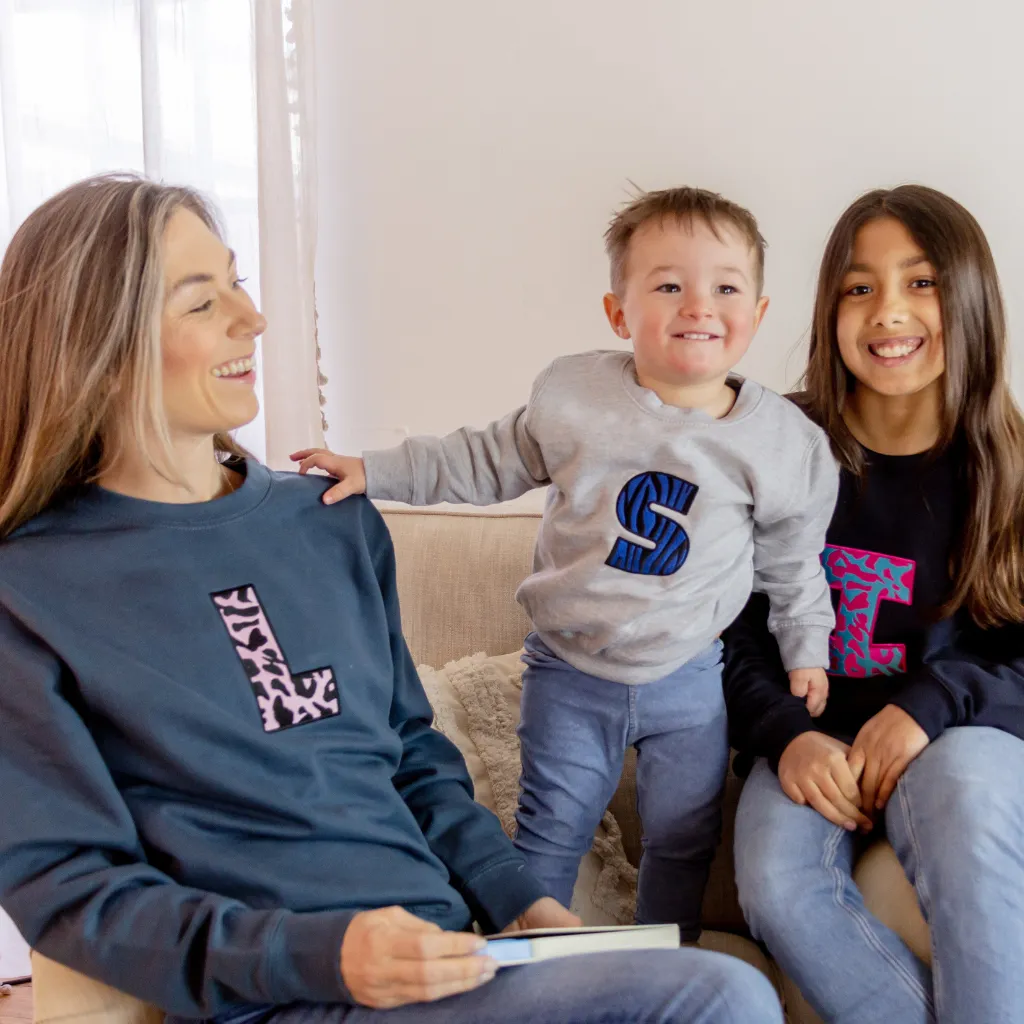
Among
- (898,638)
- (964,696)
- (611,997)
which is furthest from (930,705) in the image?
(611,997)

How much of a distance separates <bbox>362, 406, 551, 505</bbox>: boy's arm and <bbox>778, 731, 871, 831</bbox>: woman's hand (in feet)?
1.57

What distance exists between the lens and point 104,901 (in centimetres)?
88

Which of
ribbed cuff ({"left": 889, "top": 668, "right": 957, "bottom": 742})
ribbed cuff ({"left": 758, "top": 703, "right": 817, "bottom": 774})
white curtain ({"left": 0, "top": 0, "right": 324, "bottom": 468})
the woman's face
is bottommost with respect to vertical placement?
ribbed cuff ({"left": 758, "top": 703, "right": 817, "bottom": 774})

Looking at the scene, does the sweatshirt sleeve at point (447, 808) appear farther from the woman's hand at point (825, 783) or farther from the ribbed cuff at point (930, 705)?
the ribbed cuff at point (930, 705)

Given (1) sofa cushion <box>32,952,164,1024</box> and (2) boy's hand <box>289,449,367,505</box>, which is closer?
(1) sofa cushion <box>32,952,164,1024</box>

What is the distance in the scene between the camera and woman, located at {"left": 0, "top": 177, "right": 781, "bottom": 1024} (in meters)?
0.86

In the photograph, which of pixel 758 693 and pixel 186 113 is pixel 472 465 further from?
pixel 186 113

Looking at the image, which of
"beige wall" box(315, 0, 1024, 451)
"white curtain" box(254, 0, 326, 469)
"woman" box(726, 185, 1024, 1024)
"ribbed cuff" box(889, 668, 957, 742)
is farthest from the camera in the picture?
"white curtain" box(254, 0, 326, 469)

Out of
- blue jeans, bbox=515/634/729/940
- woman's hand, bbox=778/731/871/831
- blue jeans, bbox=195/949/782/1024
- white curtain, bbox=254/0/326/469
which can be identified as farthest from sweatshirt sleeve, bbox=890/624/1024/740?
white curtain, bbox=254/0/326/469

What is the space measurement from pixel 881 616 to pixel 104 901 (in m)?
1.00

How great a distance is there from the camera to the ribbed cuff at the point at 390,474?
1262 mm

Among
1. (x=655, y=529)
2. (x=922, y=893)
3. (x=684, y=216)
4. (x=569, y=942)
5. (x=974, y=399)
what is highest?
(x=684, y=216)

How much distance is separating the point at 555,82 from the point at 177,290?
4.31 ft

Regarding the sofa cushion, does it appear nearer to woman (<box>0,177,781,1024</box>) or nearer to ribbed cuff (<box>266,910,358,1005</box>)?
woman (<box>0,177,781,1024</box>)
